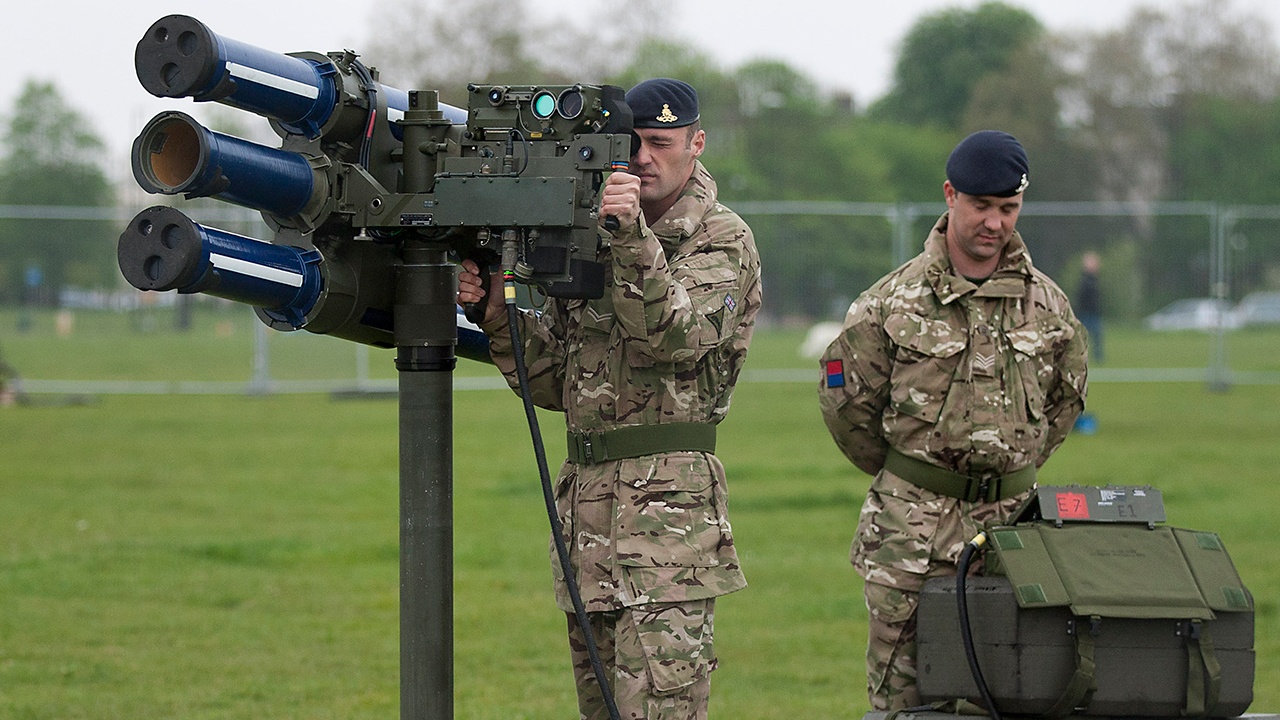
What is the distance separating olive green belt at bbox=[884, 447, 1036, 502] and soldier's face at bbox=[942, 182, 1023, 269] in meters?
0.68

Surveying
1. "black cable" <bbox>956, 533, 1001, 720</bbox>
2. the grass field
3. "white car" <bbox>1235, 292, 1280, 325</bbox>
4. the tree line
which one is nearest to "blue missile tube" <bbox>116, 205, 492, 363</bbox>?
"black cable" <bbox>956, 533, 1001, 720</bbox>

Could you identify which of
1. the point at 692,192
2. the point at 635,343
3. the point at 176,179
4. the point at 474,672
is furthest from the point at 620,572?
the point at 474,672

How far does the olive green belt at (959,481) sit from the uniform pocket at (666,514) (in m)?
1.00

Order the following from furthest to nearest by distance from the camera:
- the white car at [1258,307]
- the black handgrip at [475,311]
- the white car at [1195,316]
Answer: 1. the white car at [1258,307]
2. the white car at [1195,316]
3. the black handgrip at [475,311]

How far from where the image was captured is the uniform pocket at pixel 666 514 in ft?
13.6

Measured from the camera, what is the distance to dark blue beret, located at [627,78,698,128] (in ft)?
13.7

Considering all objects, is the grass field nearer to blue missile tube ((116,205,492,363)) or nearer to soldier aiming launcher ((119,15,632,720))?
soldier aiming launcher ((119,15,632,720))

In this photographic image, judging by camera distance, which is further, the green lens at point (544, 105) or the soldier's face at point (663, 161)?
the soldier's face at point (663, 161)

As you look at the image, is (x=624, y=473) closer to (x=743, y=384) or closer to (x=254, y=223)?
(x=254, y=223)

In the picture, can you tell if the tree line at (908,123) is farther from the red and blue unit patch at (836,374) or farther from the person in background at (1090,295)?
the red and blue unit patch at (836,374)

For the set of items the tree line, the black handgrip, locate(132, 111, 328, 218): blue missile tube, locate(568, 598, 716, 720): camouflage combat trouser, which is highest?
the tree line

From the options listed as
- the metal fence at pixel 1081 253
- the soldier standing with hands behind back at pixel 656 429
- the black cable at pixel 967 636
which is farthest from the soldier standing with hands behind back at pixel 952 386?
the metal fence at pixel 1081 253

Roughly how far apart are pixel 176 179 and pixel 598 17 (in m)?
68.2

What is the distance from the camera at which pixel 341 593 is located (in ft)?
29.8
